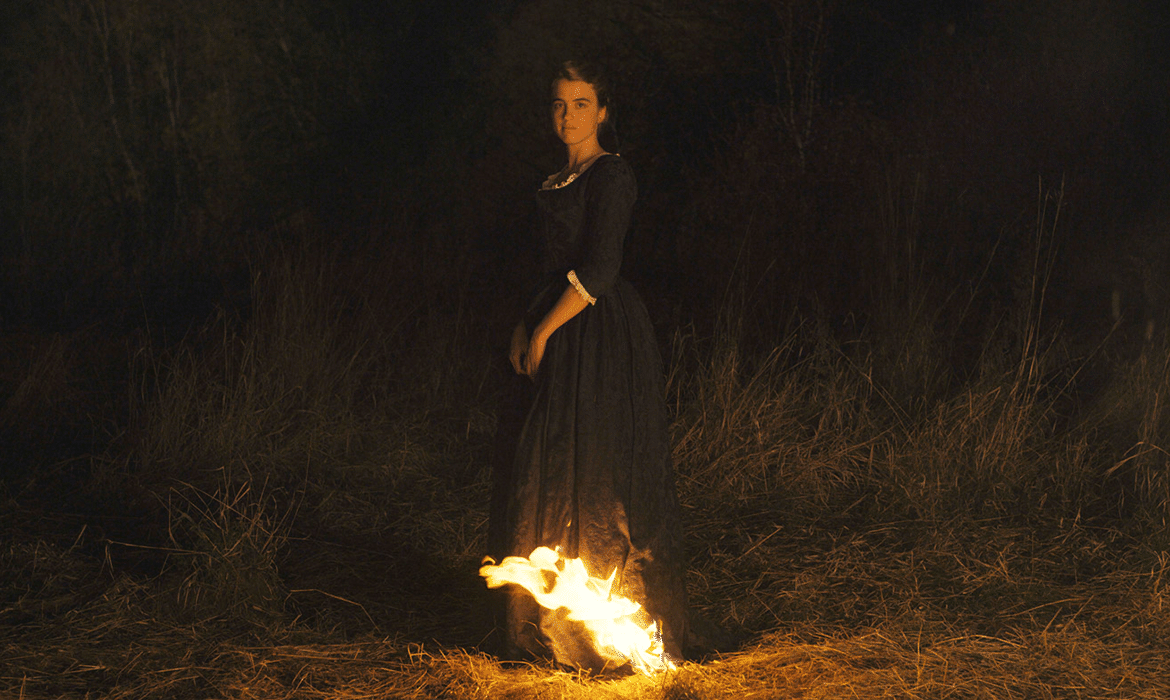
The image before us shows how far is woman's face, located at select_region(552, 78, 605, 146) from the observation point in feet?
8.59

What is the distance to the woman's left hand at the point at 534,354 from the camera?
264 centimetres

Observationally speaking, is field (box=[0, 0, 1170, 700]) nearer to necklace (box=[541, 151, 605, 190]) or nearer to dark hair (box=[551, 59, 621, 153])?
necklace (box=[541, 151, 605, 190])

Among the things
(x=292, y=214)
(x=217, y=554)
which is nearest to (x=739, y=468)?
(x=217, y=554)

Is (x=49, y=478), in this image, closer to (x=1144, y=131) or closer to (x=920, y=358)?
(x=920, y=358)

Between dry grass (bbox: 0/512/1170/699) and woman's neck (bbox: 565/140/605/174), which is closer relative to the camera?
woman's neck (bbox: 565/140/605/174)

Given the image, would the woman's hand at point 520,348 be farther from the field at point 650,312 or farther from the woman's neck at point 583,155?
the woman's neck at point 583,155

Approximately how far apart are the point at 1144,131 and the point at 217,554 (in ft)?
16.6

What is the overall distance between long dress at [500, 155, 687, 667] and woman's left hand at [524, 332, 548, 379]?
3 centimetres

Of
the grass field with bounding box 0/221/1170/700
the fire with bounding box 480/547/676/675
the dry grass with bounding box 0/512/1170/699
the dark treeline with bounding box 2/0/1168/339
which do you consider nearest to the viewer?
the fire with bounding box 480/547/676/675

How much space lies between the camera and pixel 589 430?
8.74 ft

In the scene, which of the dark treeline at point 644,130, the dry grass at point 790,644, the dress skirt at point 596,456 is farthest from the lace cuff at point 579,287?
the dark treeline at point 644,130

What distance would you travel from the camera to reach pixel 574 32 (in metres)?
8.02

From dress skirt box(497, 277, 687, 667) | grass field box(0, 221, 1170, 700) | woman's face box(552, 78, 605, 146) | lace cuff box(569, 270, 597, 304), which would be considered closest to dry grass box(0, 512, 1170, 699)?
grass field box(0, 221, 1170, 700)

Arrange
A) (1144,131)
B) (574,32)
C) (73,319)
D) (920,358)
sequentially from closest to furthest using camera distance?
(920,358), (1144,131), (73,319), (574,32)
